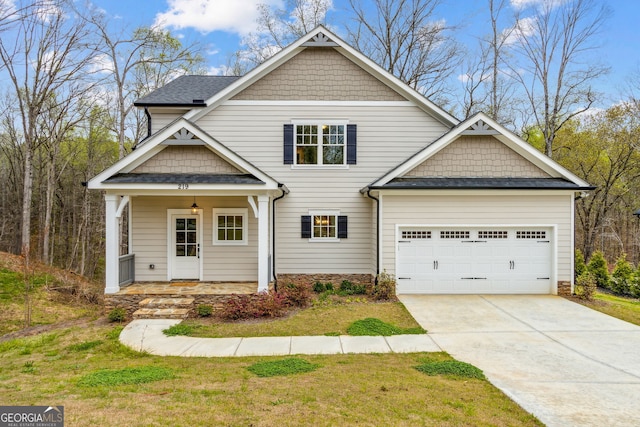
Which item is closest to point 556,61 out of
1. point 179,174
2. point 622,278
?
point 622,278

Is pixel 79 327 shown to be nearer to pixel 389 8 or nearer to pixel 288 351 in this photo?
pixel 288 351

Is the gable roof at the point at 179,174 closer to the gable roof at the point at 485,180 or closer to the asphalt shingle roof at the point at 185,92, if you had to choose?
the asphalt shingle roof at the point at 185,92

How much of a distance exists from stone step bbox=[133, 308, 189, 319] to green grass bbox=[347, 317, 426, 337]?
4.08m

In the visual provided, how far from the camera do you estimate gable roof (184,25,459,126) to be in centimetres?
1202

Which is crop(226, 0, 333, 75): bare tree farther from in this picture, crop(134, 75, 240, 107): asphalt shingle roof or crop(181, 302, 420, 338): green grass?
crop(181, 302, 420, 338): green grass

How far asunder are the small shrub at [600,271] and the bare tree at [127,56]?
2167 centimetres

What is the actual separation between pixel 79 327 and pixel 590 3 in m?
24.7

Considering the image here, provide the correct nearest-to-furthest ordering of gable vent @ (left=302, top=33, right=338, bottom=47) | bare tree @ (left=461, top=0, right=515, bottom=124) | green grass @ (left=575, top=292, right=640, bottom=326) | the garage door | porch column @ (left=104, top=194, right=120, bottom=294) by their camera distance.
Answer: green grass @ (left=575, top=292, right=640, bottom=326), porch column @ (left=104, top=194, right=120, bottom=294), the garage door, gable vent @ (left=302, top=33, right=338, bottom=47), bare tree @ (left=461, top=0, right=515, bottom=124)

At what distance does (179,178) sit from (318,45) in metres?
6.32

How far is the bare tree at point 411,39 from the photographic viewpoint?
67.9 feet

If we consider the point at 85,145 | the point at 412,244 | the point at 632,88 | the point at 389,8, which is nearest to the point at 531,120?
the point at 632,88

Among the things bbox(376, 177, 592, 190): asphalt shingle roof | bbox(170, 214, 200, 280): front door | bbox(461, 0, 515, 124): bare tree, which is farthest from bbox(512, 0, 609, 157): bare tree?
bbox(170, 214, 200, 280): front door

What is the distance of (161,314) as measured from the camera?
29.7 feet

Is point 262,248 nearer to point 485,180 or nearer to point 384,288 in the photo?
point 384,288
